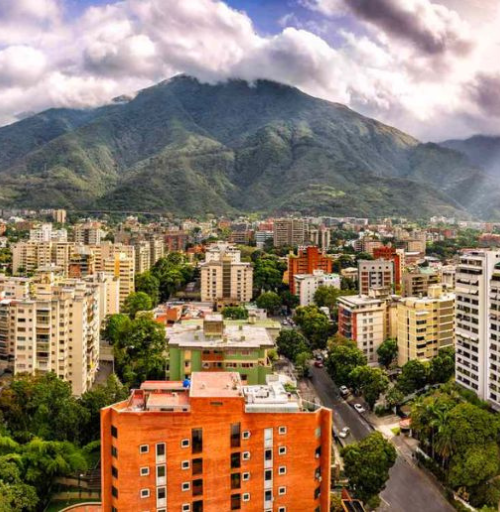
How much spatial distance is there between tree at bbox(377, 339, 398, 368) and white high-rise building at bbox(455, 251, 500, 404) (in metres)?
7.07

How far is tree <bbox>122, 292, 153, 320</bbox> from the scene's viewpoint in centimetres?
5169

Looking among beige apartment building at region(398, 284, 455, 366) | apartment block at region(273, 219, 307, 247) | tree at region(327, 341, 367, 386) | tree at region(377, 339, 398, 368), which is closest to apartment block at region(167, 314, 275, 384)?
tree at region(327, 341, 367, 386)

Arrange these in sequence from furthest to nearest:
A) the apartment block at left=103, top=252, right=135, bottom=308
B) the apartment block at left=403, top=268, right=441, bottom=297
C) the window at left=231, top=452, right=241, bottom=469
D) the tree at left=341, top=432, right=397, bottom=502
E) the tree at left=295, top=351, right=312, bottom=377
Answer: the apartment block at left=103, top=252, right=135, bottom=308 → the apartment block at left=403, top=268, right=441, bottom=297 → the tree at left=295, top=351, right=312, bottom=377 → the tree at left=341, top=432, right=397, bottom=502 → the window at left=231, top=452, right=241, bottom=469

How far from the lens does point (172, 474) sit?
15.9 metres

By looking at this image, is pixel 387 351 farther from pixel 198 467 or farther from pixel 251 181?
pixel 251 181

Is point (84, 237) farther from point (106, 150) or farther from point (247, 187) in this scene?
point (106, 150)

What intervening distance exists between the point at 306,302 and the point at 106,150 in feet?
512

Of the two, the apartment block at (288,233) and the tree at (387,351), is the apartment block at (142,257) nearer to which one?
the apartment block at (288,233)

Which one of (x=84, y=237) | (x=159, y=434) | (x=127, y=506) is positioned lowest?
(x=127, y=506)

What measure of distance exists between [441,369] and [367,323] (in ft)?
24.9

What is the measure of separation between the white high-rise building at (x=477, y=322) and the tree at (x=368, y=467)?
28.7 ft

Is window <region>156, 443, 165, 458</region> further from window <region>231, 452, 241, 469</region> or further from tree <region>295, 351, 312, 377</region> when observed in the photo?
tree <region>295, 351, 312, 377</region>

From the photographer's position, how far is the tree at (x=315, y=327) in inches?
1743

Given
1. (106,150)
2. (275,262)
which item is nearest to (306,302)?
(275,262)
